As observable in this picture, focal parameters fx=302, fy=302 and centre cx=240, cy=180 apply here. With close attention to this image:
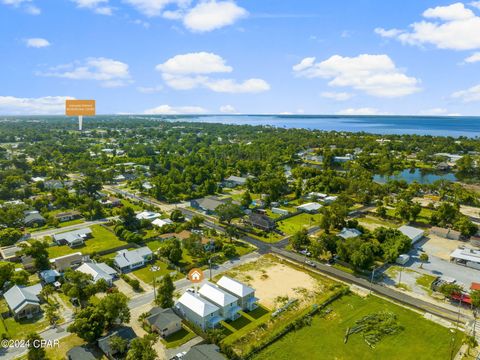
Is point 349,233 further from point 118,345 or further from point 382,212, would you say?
point 118,345

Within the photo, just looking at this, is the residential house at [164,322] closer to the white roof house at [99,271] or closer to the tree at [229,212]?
the white roof house at [99,271]

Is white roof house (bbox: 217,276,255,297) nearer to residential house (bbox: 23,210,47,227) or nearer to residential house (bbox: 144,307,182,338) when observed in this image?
residential house (bbox: 144,307,182,338)

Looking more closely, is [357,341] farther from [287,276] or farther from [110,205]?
[110,205]

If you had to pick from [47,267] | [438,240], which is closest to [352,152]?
[438,240]

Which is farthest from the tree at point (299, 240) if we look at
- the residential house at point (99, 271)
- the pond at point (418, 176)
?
the pond at point (418, 176)

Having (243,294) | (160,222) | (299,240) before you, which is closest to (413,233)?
(299,240)

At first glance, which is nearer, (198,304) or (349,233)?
(198,304)
